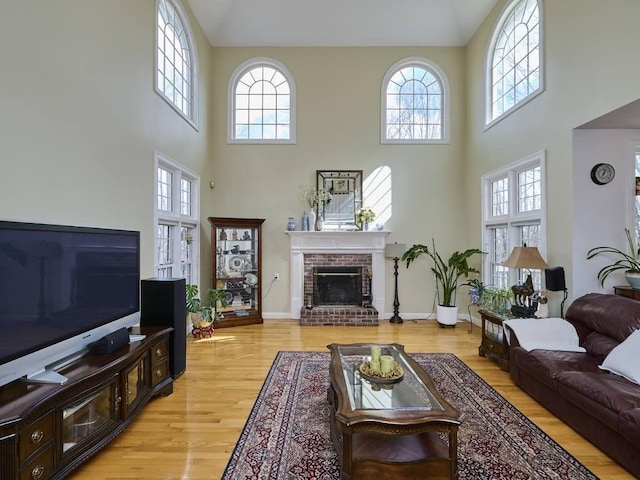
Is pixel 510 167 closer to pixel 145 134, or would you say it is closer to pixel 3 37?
pixel 145 134

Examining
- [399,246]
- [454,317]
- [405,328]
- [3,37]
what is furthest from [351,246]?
[3,37]

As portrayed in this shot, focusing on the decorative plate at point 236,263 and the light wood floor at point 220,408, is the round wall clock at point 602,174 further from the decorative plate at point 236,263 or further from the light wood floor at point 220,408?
the decorative plate at point 236,263

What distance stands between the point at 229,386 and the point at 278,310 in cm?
280

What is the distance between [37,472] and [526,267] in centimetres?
431

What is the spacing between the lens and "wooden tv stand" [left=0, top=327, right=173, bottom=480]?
1.54 m

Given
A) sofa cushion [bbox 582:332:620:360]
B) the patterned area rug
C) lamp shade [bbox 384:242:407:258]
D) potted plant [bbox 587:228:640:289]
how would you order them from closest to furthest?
the patterned area rug, sofa cushion [bbox 582:332:620:360], potted plant [bbox 587:228:640:289], lamp shade [bbox 384:242:407:258]

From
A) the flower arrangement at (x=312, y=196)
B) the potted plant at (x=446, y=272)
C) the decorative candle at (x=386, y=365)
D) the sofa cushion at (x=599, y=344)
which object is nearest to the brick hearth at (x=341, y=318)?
the potted plant at (x=446, y=272)

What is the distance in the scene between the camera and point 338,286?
237 inches

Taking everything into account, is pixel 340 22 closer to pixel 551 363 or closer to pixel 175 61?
pixel 175 61

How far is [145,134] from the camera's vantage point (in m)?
3.65

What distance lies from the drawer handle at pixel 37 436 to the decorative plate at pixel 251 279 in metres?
3.95

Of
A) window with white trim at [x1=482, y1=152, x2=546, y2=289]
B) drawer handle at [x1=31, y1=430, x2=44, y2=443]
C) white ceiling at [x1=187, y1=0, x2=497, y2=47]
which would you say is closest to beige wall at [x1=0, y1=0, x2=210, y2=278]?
drawer handle at [x1=31, y1=430, x2=44, y2=443]

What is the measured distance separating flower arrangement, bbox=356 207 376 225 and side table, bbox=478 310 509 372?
8.20ft

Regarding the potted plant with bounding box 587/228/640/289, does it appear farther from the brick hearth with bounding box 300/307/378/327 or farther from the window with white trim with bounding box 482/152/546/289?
the brick hearth with bounding box 300/307/378/327
